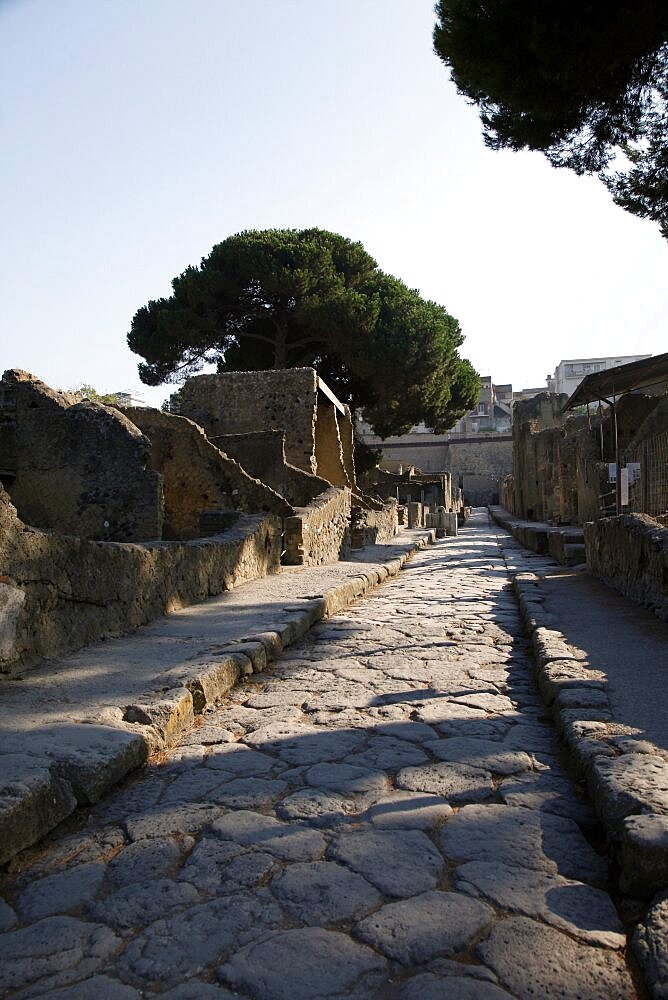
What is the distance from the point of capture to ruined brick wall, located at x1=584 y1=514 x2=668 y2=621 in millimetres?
5281

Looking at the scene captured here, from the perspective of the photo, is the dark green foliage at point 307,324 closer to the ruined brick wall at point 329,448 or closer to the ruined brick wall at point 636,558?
the ruined brick wall at point 329,448

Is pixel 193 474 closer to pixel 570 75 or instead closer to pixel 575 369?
pixel 570 75

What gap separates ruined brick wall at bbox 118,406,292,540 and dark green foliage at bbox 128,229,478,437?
500 inches

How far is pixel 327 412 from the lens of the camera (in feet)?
59.4

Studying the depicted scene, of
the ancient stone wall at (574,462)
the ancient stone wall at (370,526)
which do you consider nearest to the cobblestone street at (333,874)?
the ancient stone wall at (574,462)

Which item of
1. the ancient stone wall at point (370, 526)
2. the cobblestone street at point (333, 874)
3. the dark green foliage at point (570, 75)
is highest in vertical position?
the dark green foliage at point (570, 75)

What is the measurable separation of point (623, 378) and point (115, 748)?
11.7m

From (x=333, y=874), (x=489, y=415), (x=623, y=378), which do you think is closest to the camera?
(x=333, y=874)

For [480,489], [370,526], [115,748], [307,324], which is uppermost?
[307,324]

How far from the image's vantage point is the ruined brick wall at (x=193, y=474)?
10484 millimetres

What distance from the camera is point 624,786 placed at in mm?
2129

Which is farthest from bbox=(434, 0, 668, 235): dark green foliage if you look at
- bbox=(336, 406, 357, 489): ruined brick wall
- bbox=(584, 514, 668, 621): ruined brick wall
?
bbox=(336, 406, 357, 489): ruined brick wall

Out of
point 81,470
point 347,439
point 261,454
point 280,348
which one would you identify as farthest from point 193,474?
point 280,348

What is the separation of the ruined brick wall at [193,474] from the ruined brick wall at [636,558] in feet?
16.0
